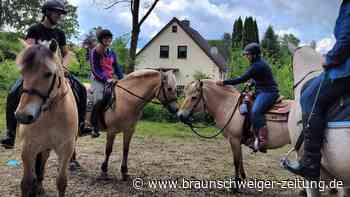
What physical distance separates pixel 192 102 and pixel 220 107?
540mm

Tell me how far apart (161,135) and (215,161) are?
13.5 feet

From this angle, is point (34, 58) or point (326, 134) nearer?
point (326, 134)

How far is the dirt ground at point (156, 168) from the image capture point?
5793 millimetres

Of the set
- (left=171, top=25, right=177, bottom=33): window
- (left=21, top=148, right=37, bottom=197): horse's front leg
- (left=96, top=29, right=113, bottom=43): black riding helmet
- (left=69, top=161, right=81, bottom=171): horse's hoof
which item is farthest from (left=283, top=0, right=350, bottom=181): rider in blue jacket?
(left=171, top=25, right=177, bottom=33): window

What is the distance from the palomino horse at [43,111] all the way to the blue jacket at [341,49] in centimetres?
262

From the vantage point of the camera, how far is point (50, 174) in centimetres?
643

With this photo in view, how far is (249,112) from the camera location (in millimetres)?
6090

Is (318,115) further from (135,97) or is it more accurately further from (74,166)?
(74,166)

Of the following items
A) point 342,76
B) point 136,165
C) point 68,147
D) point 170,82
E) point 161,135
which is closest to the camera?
point 342,76

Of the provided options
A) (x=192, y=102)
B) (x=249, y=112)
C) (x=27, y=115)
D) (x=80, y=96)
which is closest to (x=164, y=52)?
(x=192, y=102)

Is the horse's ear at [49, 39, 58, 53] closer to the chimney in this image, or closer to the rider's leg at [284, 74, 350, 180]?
the rider's leg at [284, 74, 350, 180]

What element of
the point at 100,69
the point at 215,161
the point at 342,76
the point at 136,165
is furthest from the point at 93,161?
the point at 342,76

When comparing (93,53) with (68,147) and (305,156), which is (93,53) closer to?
(68,147)

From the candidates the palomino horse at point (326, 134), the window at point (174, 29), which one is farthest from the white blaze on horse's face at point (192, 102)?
the window at point (174, 29)
